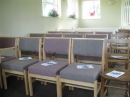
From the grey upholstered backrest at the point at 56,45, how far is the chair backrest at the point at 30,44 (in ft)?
0.48

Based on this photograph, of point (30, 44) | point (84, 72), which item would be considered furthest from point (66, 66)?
point (30, 44)

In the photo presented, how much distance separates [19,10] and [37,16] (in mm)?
762

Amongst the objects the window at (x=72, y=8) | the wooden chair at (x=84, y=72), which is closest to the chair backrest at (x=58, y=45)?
the wooden chair at (x=84, y=72)

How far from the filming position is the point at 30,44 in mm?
2734

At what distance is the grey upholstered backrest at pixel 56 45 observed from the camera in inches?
95.6

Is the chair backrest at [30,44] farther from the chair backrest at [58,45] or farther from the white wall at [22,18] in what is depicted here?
the white wall at [22,18]

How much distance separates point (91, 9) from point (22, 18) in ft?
16.6

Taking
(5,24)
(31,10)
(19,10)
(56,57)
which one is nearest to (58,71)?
(56,57)

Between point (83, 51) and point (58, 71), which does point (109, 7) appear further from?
point (58, 71)

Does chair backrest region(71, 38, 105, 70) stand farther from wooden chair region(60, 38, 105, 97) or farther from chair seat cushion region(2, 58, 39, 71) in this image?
chair seat cushion region(2, 58, 39, 71)

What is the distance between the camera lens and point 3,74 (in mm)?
2395

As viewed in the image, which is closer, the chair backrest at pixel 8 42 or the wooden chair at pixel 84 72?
the wooden chair at pixel 84 72

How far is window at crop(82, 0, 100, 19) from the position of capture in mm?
7875

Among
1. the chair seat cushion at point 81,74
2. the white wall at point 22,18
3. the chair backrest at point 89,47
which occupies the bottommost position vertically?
the chair seat cushion at point 81,74
